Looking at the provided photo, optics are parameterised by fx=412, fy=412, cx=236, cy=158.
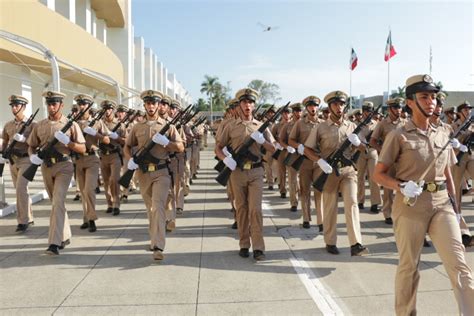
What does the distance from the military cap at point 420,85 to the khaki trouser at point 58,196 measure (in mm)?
4536

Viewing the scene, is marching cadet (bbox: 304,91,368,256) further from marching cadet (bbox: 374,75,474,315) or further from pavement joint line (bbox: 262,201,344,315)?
marching cadet (bbox: 374,75,474,315)

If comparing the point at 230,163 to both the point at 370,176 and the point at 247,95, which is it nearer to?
the point at 247,95

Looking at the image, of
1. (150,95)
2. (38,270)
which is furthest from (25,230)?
(150,95)

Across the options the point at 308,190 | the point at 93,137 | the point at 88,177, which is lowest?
the point at 308,190

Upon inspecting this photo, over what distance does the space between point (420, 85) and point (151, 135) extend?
3536 millimetres

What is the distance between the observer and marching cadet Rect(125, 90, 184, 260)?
5238 millimetres

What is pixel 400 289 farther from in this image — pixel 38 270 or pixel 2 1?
pixel 2 1

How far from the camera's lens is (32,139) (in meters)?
6.07

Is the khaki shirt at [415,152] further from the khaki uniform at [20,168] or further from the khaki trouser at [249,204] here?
the khaki uniform at [20,168]

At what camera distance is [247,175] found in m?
5.42

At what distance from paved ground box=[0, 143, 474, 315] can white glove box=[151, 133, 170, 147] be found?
1.48 metres

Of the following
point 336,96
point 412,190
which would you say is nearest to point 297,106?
point 336,96

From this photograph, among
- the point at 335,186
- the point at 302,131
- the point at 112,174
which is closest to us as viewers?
the point at 335,186

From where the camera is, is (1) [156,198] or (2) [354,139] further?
(2) [354,139]
